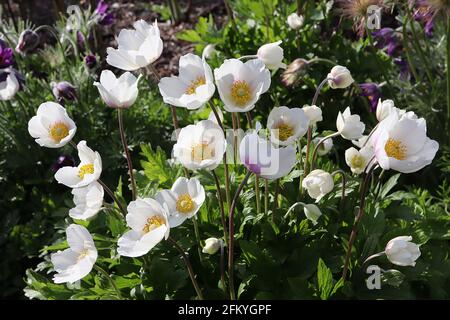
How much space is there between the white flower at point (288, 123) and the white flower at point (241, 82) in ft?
0.27

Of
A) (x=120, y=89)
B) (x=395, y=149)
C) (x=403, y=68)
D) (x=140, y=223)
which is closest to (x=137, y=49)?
(x=120, y=89)

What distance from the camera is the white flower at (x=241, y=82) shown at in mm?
1581

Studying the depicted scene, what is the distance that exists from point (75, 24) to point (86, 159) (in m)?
1.63

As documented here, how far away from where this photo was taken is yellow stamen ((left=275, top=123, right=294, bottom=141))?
163 centimetres

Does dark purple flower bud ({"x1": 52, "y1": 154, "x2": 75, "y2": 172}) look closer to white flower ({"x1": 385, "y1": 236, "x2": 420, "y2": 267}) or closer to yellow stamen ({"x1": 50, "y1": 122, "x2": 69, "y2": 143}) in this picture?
yellow stamen ({"x1": 50, "y1": 122, "x2": 69, "y2": 143})

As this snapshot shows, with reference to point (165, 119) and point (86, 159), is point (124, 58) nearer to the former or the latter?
point (86, 159)

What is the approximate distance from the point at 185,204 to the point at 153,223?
10cm

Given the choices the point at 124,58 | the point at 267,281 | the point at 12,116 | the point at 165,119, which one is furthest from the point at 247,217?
the point at 12,116

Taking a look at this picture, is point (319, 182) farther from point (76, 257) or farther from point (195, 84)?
point (76, 257)

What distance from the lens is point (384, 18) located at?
4129 millimetres

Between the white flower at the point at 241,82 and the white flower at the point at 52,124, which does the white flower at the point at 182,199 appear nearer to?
the white flower at the point at 241,82

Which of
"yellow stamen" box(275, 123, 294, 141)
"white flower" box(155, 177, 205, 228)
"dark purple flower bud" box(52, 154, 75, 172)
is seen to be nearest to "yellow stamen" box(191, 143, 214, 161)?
"white flower" box(155, 177, 205, 228)

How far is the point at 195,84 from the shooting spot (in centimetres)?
169

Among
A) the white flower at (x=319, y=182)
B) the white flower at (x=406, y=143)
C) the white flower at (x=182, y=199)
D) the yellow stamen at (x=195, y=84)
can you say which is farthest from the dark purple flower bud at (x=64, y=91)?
the white flower at (x=406, y=143)
